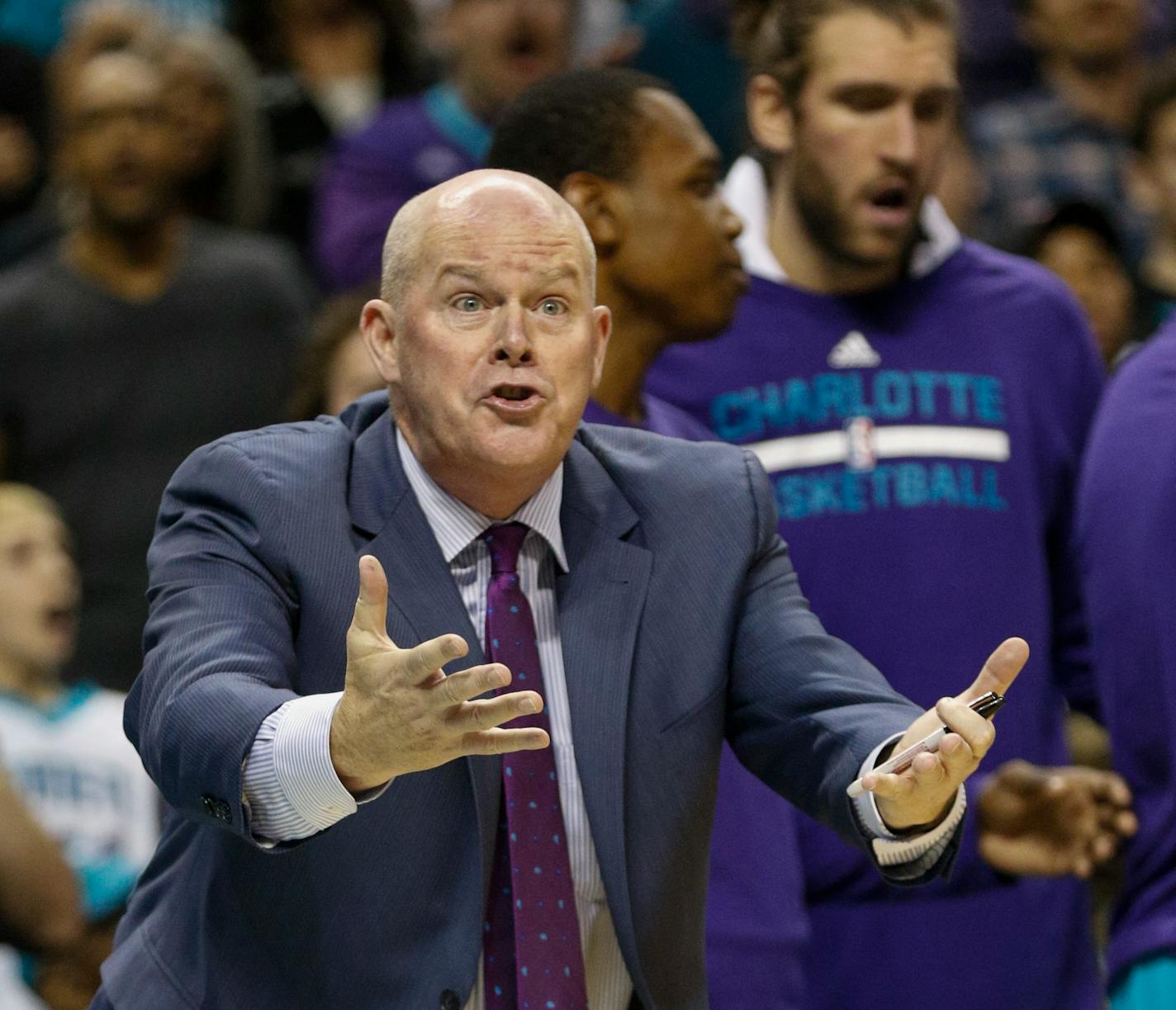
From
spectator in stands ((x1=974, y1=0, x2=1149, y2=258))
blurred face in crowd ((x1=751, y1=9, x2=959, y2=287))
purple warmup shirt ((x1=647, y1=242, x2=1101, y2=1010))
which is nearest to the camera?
purple warmup shirt ((x1=647, y1=242, x2=1101, y2=1010))

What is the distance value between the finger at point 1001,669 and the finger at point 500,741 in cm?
46

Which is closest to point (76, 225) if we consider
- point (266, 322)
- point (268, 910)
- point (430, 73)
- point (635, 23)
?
point (266, 322)

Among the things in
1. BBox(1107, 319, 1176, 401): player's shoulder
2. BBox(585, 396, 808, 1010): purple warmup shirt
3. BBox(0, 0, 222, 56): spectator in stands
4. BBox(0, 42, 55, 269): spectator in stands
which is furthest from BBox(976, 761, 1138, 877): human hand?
BBox(0, 0, 222, 56): spectator in stands

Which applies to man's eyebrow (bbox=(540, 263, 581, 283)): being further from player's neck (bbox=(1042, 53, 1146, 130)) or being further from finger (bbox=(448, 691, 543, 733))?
player's neck (bbox=(1042, 53, 1146, 130))

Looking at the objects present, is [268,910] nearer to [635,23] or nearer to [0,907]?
[0,907]

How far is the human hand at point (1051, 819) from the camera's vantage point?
11.2 ft

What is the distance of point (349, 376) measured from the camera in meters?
4.59

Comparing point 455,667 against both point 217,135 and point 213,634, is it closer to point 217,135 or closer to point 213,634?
point 213,634

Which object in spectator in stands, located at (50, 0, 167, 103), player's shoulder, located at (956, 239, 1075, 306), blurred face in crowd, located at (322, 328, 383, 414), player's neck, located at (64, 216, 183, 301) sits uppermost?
spectator in stands, located at (50, 0, 167, 103)

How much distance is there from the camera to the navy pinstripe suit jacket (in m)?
2.62

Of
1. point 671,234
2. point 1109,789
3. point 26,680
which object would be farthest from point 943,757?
point 26,680

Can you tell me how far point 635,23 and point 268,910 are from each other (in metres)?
4.88

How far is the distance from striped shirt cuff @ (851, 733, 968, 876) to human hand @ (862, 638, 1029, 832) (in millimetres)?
15

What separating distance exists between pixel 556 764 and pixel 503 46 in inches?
137
